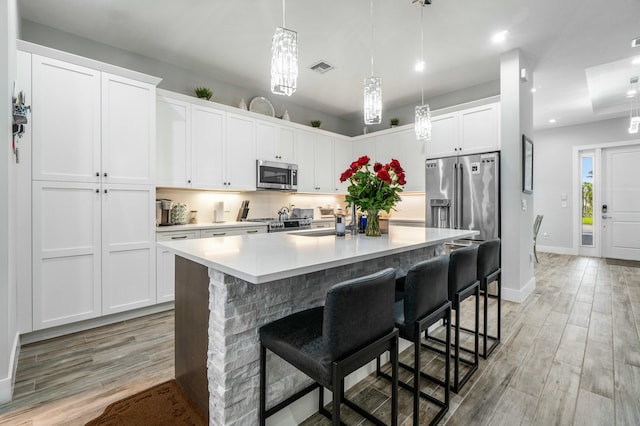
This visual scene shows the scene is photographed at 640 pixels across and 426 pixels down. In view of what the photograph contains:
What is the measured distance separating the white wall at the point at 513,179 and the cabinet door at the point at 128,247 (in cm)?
400

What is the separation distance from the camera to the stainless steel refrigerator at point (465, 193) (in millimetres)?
3658

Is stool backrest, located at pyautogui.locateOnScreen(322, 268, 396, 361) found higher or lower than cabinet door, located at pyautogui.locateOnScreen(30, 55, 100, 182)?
lower

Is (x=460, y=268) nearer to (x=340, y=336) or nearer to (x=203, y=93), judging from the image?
(x=340, y=336)

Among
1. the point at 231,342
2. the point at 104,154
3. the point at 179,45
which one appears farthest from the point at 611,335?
the point at 179,45

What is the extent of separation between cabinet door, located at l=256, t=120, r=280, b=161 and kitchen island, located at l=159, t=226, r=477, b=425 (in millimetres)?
2884

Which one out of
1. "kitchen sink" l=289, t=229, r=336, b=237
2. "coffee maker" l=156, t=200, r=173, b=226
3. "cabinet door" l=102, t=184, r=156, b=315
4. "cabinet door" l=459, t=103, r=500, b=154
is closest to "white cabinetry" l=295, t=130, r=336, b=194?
"coffee maker" l=156, t=200, r=173, b=226

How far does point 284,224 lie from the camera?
4.32 meters

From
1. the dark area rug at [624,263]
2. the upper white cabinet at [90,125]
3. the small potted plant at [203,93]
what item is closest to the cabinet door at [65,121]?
the upper white cabinet at [90,125]

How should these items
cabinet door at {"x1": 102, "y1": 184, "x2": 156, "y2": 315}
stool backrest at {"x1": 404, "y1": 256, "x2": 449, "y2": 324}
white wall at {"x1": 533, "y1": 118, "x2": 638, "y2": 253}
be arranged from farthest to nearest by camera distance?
white wall at {"x1": 533, "y1": 118, "x2": 638, "y2": 253} → cabinet door at {"x1": 102, "y1": 184, "x2": 156, "y2": 315} → stool backrest at {"x1": 404, "y1": 256, "x2": 449, "y2": 324}

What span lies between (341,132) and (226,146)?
2.90 meters

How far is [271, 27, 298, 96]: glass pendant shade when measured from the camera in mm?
1876

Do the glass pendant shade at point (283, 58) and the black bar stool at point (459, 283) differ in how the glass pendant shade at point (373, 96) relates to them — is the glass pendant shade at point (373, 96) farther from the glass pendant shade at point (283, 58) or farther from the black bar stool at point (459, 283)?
A: the black bar stool at point (459, 283)

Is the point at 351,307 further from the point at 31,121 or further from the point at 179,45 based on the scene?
the point at 179,45

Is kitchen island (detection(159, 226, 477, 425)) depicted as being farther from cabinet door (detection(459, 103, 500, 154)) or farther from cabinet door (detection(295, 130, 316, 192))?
cabinet door (detection(295, 130, 316, 192))
